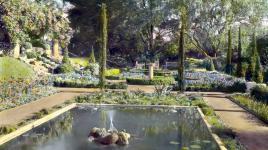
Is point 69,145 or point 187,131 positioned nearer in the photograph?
point 69,145

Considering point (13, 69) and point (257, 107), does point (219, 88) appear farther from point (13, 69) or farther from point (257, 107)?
point (13, 69)

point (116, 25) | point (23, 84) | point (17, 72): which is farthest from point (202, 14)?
point (23, 84)

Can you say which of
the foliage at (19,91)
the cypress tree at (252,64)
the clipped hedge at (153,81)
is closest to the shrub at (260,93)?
the clipped hedge at (153,81)

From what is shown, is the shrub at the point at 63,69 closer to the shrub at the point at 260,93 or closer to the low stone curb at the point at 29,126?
the low stone curb at the point at 29,126

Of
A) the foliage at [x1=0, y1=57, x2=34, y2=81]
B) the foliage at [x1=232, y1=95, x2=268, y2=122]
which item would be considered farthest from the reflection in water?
the foliage at [x1=0, y1=57, x2=34, y2=81]

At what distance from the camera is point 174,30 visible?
5700cm

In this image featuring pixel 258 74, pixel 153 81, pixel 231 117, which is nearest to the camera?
pixel 231 117

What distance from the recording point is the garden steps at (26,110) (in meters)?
15.2

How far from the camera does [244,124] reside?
50.5 feet

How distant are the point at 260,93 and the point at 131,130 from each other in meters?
9.55

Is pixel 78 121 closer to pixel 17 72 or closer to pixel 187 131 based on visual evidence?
pixel 187 131

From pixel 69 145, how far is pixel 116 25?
45001 mm

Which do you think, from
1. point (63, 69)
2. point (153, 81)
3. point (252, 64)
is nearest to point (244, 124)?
point (153, 81)

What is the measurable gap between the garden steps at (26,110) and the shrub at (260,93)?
10.2 metres
